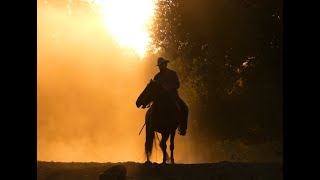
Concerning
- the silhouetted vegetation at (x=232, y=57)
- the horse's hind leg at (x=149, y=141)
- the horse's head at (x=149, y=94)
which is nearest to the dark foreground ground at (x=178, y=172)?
the horse's hind leg at (x=149, y=141)

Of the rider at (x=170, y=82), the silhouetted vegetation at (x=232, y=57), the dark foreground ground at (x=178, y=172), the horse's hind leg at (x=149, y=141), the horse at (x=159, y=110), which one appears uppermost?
the silhouetted vegetation at (x=232, y=57)

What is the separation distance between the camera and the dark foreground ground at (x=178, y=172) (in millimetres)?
16922

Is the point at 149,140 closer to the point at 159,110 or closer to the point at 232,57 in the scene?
the point at 159,110

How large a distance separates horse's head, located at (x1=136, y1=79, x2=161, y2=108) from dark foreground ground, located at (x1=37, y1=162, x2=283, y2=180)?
2.02 metres

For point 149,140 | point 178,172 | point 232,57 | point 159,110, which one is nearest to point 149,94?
point 159,110

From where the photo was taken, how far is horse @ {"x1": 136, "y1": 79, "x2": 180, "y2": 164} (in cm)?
1941

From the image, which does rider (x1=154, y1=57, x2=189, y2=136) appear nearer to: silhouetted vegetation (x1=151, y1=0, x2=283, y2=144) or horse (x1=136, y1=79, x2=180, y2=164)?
horse (x1=136, y1=79, x2=180, y2=164)

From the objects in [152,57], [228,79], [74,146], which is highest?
[152,57]

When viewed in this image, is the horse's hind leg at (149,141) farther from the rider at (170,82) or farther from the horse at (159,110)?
the rider at (170,82)
